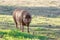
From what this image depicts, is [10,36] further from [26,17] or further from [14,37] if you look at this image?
[26,17]

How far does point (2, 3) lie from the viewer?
25766 millimetres

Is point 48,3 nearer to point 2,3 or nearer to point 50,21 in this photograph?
point 2,3

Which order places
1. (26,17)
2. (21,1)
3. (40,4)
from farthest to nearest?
(21,1) < (40,4) < (26,17)

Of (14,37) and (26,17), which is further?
(26,17)

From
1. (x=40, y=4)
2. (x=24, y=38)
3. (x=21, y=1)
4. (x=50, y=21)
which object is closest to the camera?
(x=24, y=38)

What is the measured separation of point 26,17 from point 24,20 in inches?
5.9

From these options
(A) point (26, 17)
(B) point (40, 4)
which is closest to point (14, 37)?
(A) point (26, 17)

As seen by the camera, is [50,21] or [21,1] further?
[21,1]

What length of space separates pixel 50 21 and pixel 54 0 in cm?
1135

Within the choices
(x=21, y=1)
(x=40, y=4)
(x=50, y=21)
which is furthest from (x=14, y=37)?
(x=21, y=1)

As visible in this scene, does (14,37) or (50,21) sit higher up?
(14,37)

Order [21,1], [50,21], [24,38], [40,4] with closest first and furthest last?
[24,38]
[50,21]
[40,4]
[21,1]

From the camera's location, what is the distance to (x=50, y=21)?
15.8 m

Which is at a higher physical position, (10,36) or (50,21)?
(10,36)
